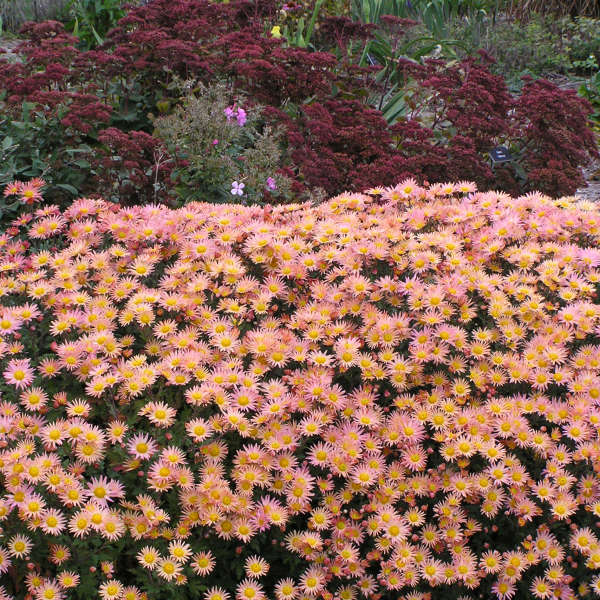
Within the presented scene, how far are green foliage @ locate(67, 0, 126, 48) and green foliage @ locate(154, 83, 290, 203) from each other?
4358 mm

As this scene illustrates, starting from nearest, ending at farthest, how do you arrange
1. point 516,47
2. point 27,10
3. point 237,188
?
point 237,188
point 516,47
point 27,10

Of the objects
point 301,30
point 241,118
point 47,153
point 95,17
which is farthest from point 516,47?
point 47,153

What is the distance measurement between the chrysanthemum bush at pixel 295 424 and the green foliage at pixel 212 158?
1122mm

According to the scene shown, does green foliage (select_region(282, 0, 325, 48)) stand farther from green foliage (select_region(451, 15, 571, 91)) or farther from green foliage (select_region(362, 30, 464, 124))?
green foliage (select_region(451, 15, 571, 91))

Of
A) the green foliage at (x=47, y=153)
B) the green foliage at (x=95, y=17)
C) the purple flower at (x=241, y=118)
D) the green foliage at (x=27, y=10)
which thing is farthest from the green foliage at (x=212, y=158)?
the green foliage at (x=27, y=10)

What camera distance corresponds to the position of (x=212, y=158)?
11.9 feet

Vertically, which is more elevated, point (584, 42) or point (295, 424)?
point (295, 424)

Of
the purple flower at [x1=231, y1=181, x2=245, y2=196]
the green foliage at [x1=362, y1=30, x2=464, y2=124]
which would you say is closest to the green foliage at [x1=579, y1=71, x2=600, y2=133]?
the green foliage at [x1=362, y1=30, x2=464, y2=124]

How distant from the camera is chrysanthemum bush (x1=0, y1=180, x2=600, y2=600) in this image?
177 centimetres

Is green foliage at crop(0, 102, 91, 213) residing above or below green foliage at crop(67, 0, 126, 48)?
above

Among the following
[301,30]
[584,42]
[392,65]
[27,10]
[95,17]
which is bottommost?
[27,10]

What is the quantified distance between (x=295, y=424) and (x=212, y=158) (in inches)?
78.1

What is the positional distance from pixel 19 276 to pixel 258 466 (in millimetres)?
1113

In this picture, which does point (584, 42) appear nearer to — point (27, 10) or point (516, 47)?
point (516, 47)
